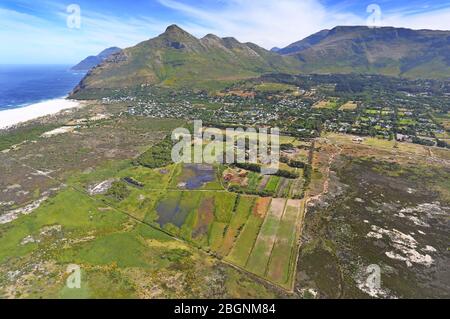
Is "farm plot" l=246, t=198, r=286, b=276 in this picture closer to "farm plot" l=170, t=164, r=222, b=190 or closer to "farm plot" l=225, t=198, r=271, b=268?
"farm plot" l=225, t=198, r=271, b=268

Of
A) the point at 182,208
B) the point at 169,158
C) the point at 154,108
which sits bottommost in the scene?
the point at 182,208

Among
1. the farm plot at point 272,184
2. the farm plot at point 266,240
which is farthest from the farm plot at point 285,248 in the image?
the farm plot at point 272,184

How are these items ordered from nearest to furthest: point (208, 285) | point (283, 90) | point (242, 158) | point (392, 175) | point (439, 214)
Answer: point (208, 285)
point (439, 214)
point (392, 175)
point (242, 158)
point (283, 90)

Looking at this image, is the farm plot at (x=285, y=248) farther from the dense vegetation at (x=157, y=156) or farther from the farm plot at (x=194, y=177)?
the dense vegetation at (x=157, y=156)

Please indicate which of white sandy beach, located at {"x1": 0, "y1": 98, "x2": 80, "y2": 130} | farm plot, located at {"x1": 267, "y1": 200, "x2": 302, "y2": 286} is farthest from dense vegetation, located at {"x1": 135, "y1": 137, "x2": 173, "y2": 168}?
white sandy beach, located at {"x1": 0, "y1": 98, "x2": 80, "y2": 130}

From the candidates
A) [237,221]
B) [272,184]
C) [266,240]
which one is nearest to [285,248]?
[266,240]
